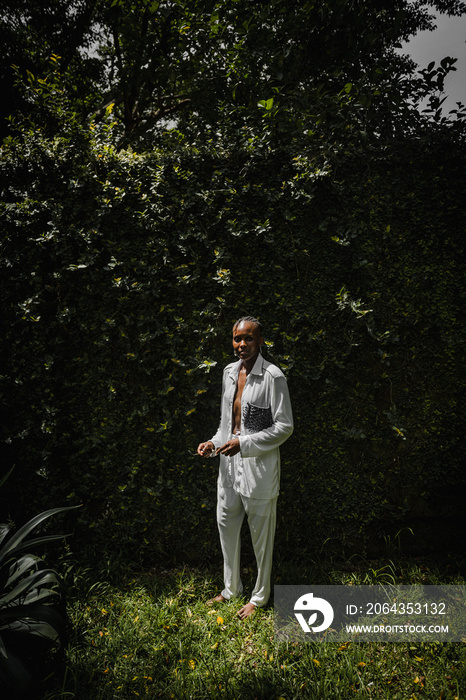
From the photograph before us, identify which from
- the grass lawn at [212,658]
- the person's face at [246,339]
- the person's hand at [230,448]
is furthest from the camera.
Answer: the person's face at [246,339]

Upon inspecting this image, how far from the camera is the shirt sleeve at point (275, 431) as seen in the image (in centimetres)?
271

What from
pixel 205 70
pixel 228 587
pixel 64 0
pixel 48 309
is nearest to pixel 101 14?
pixel 64 0

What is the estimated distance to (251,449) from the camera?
2709 mm

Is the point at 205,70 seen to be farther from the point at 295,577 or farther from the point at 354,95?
the point at 295,577

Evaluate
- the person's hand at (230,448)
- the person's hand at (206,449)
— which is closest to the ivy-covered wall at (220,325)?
the person's hand at (206,449)

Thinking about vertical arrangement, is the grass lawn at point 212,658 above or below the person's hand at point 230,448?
below

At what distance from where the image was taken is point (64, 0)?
674cm

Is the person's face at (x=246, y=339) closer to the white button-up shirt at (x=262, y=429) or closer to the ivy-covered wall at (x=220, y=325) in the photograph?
the white button-up shirt at (x=262, y=429)

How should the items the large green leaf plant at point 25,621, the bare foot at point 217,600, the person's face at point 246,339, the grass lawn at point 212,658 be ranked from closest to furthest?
the large green leaf plant at point 25,621, the grass lawn at point 212,658, the person's face at point 246,339, the bare foot at point 217,600

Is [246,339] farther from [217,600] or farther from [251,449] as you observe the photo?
[217,600]

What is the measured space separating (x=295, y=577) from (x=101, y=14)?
9.94m

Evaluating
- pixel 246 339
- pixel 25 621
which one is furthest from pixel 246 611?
pixel 246 339

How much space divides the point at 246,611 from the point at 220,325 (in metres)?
2.32

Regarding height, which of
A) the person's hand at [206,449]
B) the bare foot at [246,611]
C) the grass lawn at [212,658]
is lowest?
the grass lawn at [212,658]
